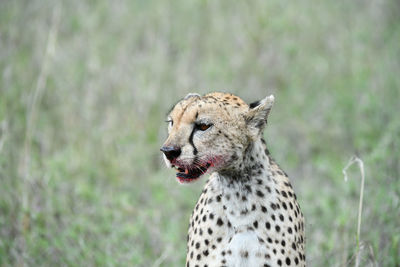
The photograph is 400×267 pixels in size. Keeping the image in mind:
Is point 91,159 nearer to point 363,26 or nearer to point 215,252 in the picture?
point 215,252

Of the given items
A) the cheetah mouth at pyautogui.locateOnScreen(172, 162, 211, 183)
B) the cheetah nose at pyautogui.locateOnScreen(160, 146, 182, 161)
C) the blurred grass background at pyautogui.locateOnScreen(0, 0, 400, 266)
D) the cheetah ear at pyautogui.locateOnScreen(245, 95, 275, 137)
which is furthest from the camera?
the blurred grass background at pyautogui.locateOnScreen(0, 0, 400, 266)

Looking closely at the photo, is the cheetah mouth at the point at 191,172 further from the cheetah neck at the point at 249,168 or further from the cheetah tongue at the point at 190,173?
the cheetah neck at the point at 249,168

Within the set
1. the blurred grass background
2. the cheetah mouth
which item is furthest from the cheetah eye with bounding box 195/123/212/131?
the blurred grass background

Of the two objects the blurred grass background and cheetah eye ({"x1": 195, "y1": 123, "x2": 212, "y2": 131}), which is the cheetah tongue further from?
the blurred grass background

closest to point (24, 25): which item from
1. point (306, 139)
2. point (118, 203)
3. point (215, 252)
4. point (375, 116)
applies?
point (118, 203)

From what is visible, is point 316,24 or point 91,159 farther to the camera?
point 316,24

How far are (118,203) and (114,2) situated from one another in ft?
11.8

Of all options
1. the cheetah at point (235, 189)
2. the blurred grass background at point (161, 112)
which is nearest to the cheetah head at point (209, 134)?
the cheetah at point (235, 189)

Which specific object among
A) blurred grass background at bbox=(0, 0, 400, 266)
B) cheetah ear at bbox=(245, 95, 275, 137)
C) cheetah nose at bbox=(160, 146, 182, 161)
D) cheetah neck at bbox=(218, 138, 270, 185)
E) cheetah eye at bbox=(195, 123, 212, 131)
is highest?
blurred grass background at bbox=(0, 0, 400, 266)

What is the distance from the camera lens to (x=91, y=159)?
556 centimetres

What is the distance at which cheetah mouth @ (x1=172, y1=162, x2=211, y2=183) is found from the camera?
9.68 feet

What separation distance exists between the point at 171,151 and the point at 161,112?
3396 millimetres

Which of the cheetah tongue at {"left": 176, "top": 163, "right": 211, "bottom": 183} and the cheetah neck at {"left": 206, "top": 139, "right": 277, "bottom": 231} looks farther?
the cheetah neck at {"left": 206, "top": 139, "right": 277, "bottom": 231}

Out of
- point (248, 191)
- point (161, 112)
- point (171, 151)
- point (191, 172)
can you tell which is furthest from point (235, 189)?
point (161, 112)
